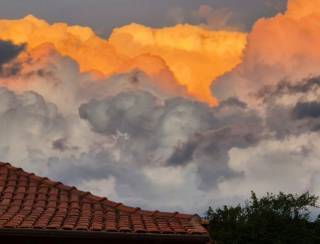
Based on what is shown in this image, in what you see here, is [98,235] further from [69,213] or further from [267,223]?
[267,223]

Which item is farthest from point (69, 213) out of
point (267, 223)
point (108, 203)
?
point (267, 223)

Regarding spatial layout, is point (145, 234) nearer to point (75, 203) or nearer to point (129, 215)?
point (129, 215)

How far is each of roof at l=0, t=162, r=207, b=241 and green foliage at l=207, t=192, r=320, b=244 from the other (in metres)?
31.2

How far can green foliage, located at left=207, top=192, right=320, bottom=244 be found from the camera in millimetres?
47938

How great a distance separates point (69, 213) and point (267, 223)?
35897 millimetres

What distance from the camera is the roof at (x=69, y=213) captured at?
1348cm

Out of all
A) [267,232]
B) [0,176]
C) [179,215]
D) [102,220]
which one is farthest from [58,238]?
[267,232]

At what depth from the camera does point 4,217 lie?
45.0 feet

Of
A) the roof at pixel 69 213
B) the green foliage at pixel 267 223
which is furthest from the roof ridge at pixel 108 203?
the green foliage at pixel 267 223

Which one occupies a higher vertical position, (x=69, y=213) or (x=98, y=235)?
(x=69, y=213)

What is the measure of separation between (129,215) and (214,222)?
36676 mm

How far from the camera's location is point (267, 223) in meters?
48.7

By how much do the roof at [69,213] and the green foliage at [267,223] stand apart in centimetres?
3121

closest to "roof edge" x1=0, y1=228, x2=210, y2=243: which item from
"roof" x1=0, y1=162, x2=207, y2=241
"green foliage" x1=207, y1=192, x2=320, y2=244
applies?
"roof" x1=0, y1=162, x2=207, y2=241
